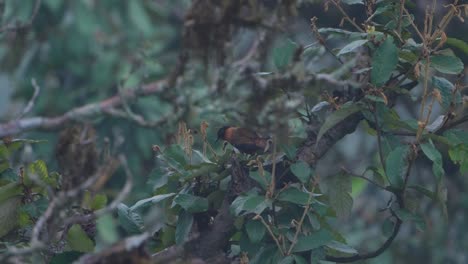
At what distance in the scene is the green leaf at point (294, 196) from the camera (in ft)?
5.30

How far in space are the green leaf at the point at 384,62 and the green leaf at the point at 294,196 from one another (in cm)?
26

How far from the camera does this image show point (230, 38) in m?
1.23

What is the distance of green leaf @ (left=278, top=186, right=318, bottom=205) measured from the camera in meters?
1.62

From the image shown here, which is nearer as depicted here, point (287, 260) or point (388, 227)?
point (287, 260)

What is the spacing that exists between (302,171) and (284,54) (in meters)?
0.23

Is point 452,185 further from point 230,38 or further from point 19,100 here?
point 230,38

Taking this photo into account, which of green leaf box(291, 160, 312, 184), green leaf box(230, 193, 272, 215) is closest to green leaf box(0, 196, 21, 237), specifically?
green leaf box(230, 193, 272, 215)

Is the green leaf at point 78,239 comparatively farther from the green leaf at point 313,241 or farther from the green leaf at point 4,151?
the green leaf at point 313,241

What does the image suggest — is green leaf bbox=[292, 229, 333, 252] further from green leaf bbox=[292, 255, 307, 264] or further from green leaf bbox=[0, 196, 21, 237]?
green leaf bbox=[0, 196, 21, 237]

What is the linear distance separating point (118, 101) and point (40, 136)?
3162mm

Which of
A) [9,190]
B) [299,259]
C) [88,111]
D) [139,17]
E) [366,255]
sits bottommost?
[139,17]

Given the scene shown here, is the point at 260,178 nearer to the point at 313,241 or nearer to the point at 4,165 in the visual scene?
the point at 313,241

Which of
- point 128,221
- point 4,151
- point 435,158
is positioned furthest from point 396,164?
point 4,151

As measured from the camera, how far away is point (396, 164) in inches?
66.0
